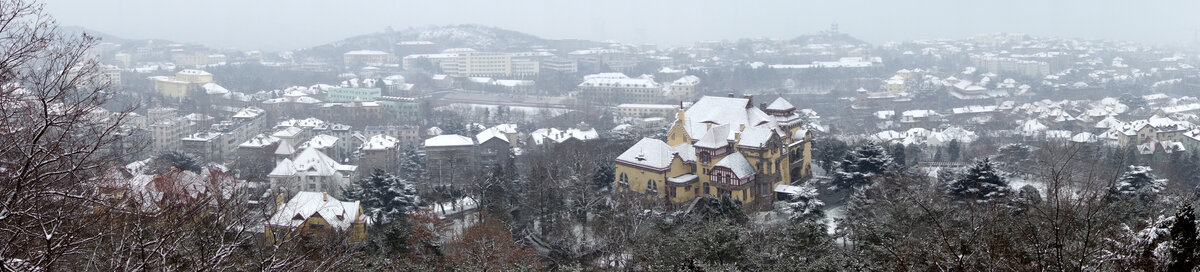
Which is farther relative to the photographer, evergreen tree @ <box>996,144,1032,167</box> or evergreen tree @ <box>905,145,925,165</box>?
evergreen tree @ <box>905,145,925,165</box>

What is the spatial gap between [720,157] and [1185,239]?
41.6 ft

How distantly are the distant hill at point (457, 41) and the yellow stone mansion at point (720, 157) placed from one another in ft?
187

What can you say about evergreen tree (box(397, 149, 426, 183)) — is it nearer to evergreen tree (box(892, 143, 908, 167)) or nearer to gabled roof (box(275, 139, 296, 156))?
gabled roof (box(275, 139, 296, 156))

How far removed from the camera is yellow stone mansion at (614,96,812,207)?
17.6 m

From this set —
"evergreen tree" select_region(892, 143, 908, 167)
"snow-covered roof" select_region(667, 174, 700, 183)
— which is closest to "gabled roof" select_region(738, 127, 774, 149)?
"snow-covered roof" select_region(667, 174, 700, 183)

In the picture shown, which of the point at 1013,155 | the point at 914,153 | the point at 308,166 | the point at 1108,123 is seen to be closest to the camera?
the point at 1013,155

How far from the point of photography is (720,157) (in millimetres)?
18016

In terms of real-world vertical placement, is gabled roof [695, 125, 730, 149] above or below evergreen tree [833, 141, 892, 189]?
above

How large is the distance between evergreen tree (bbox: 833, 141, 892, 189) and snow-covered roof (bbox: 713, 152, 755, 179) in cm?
165

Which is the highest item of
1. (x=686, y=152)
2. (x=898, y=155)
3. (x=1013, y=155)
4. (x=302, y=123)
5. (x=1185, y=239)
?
(x=1185, y=239)

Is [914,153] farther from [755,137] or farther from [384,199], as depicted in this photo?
[384,199]

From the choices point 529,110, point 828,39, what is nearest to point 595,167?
point 529,110

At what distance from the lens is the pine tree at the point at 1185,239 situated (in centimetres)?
536

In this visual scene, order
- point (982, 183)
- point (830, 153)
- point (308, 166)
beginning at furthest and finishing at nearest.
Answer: point (308, 166)
point (830, 153)
point (982, 183)
